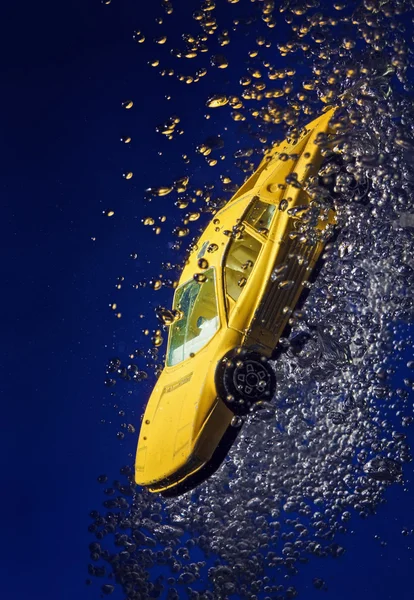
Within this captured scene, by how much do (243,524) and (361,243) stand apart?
255cm

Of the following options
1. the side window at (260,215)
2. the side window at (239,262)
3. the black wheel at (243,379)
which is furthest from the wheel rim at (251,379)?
the side window at (260,215)

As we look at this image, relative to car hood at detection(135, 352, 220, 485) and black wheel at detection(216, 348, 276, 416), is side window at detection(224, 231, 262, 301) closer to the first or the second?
black wheel at detection(216, 348, 276, 416)

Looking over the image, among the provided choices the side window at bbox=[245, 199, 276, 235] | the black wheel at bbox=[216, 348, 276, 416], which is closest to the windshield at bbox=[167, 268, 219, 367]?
the black wheel at bbox=[216, 348, 276, 416]

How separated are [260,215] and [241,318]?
751 millimetres

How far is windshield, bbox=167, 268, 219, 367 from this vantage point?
12.7 ft

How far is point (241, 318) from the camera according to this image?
3604 millimetres

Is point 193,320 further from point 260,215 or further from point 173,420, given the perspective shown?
point 260,215

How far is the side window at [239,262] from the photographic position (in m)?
3.75

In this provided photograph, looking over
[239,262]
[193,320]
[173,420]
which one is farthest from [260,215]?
[173,420]

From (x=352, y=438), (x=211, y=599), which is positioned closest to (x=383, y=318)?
(x=352, y=438)

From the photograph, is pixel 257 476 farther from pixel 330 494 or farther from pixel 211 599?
pixel 211 599

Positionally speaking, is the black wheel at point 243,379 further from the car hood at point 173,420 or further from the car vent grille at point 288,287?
the car vent grille at point 288,287

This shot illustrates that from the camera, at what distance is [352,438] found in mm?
4555

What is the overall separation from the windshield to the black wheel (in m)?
0.27
